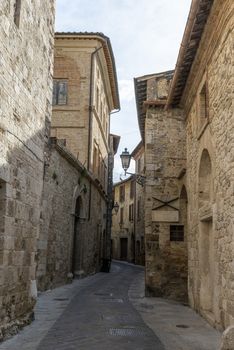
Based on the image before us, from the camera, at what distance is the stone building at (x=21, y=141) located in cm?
607

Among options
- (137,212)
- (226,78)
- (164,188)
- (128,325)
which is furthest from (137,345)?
(137,212)

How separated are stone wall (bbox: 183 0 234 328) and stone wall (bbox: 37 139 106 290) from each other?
3483 mm

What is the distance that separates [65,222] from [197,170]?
6.35 metres

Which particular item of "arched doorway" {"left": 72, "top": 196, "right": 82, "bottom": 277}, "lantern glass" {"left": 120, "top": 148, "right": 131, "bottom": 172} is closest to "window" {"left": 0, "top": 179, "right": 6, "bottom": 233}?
"lantern glass" {"left": 120, "top": 148, "right": 131, "bottom": 172}

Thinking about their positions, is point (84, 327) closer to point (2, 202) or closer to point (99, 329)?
point (99, 329)

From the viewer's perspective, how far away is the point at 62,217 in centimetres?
1410

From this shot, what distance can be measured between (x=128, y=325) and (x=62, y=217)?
6.94 meters

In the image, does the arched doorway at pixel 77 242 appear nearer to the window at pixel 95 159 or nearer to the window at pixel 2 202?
the window at pixel 95 159

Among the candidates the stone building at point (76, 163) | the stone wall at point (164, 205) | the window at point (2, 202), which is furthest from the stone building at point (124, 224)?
the window at point (2, 202)

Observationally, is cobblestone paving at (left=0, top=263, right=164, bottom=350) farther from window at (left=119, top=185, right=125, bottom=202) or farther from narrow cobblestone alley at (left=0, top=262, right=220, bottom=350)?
window at (left=119, top=185, right=125, bottom=202)

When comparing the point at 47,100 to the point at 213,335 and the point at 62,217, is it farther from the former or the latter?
the point at 62,217

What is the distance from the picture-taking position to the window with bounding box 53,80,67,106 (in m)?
20.4

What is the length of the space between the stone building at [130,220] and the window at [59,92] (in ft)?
40.9

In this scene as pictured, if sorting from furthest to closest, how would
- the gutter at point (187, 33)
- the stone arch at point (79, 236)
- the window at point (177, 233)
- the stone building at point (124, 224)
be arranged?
the stone building at point (124, 224) < the stone arch at point (79, 236) < the window at point (177, 233) < the gutter at point (187, 33)
